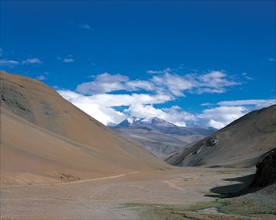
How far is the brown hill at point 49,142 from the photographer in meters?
57.6

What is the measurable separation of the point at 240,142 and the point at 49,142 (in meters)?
102

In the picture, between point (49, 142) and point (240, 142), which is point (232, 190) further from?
point (240, 142)

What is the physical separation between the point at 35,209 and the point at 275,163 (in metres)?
22.2

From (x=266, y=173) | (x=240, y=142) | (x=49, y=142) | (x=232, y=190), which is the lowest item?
(x=232, y=190)

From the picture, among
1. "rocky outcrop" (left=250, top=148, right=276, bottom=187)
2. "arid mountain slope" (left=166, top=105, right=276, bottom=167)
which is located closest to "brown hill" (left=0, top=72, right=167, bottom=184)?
"rocky outcrop" (left=250, top=148, right=276, bottom=187)

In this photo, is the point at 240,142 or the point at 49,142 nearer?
the point at 49,142

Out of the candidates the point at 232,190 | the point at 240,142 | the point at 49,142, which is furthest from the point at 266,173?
the point at 240,142

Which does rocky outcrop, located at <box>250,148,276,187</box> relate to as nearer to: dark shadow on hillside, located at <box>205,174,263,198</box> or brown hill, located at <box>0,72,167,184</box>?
dark shadow on hillside, located at <box>205,174,263,198</box>

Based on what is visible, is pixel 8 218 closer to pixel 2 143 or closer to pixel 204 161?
pixel 2 143

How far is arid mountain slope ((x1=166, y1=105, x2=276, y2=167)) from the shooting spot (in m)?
150

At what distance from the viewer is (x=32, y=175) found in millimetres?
52906

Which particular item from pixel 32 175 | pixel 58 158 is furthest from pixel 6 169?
pixel 58 158

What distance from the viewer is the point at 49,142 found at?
3115 inches

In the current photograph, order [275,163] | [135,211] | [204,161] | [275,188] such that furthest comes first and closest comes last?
[204,161] < [275,163] < [275,188] < [135,211]
